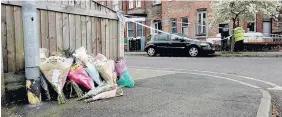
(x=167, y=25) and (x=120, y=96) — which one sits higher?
(x=167, y=25)

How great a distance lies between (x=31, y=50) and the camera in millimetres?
4781

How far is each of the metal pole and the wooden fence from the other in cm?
25

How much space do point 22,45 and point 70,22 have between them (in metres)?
1.22

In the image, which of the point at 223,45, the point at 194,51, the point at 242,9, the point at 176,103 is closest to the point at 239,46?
the point at 223,45

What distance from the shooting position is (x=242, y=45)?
20.7m

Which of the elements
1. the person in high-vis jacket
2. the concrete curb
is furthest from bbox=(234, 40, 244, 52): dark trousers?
the concrete curb

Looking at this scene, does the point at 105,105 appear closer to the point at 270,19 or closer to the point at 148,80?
the point at 148,80

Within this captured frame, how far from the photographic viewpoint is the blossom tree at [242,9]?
18594 millimetres

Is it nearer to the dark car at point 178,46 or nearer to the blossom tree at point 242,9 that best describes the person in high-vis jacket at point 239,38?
the blossom tree at point 242,9

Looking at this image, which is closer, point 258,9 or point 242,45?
point 258,9

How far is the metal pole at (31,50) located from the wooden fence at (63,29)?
0.25 m

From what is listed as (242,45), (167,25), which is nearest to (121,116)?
(242,45)

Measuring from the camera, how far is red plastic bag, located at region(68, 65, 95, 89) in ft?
17.3

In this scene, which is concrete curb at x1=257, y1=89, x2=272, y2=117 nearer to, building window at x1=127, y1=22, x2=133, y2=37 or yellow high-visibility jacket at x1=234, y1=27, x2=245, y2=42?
yellow high-visibility jacket at x1=234, y1=27, x2=245, y2=42
